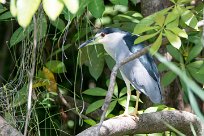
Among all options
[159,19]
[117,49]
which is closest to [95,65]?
[117,49]

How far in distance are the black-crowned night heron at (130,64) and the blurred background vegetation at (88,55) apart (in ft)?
0.19

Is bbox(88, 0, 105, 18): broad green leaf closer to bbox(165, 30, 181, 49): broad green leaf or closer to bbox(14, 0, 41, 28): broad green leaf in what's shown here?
bbox(165, 30, 181, 49): broad green leaf

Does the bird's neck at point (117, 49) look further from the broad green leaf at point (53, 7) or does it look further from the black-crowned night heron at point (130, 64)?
the broad green leaf at point (53, 7)

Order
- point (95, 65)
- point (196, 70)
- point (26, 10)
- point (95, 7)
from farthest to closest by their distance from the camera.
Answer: point (95, 65) → point (196, 70) → point (95, 7) → point (26, 10)

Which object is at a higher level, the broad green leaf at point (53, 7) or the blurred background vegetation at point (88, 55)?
the broad green leaf at point (53, 7)

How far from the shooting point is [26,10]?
1.01m

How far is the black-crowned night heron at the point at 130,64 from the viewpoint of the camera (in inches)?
92.8

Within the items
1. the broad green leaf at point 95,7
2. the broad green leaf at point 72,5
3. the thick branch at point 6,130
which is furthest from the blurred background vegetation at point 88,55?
the broad green leaf at point 72,5

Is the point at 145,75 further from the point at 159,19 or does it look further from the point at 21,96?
the point at 159,19

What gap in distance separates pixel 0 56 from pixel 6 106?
104 centimetres

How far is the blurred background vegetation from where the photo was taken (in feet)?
5.79

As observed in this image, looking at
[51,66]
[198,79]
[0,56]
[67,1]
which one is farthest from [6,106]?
[67,1]

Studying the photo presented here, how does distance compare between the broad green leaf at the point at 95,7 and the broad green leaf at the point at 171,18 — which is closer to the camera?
the broad green leaf at the point at 171,18

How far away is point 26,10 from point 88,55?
1.40 metres
